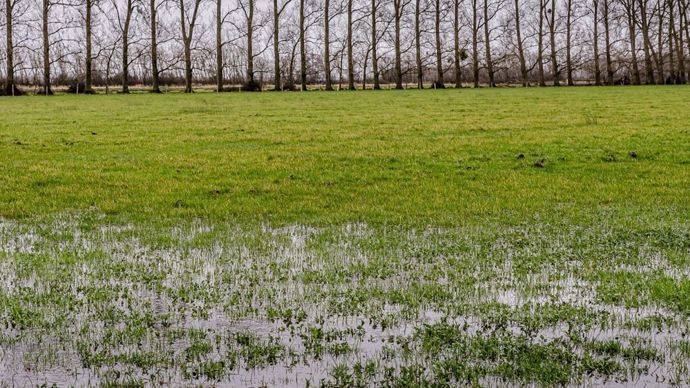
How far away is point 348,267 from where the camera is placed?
7.71 m

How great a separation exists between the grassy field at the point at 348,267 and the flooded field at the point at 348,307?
0.03m

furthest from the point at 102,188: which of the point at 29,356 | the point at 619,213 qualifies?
the point at 619,213

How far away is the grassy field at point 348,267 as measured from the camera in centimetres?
520

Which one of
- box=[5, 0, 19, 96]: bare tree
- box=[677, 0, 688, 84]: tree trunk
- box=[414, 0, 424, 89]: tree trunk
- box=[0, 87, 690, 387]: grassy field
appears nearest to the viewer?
box=[0, 87, 690, 387]: grassy field

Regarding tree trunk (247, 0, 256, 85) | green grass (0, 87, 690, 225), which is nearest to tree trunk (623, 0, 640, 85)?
tree trunk (247, 0, 256, 85)

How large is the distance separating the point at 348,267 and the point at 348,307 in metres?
1.36

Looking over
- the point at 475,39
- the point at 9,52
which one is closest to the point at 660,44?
the point at 475,39

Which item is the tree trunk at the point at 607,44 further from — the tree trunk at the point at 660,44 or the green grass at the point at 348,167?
the green grass at the point at 348,167

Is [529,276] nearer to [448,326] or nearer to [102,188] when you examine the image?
[448,326]

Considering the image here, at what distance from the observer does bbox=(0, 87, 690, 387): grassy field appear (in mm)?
5203

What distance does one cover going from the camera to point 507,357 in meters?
5.23

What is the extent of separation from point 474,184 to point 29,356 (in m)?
9.89

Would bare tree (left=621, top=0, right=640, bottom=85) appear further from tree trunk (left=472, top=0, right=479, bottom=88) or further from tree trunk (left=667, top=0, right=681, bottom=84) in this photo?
tree trunk (left=472, top=0, right=479, bottom=88)

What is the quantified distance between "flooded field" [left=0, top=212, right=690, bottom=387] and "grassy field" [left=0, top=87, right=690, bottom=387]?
0.03 metres
